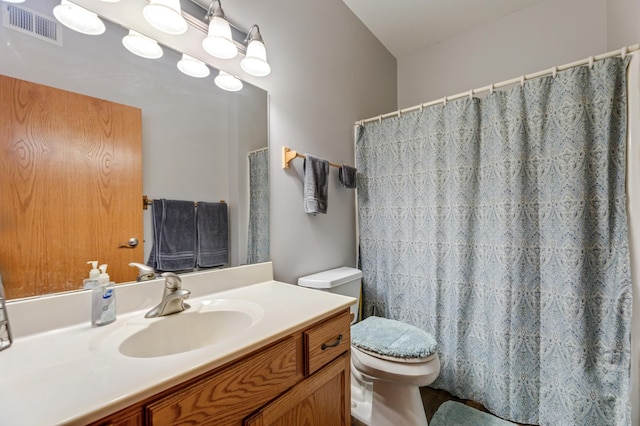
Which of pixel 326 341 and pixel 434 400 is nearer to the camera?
pixel 326 341

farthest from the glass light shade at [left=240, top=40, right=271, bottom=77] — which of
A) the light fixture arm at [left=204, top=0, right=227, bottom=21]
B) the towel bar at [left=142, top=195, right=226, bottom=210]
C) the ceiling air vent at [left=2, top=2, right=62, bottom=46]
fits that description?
the towel bar at [left=142, top=195, right=226, bottom=210]

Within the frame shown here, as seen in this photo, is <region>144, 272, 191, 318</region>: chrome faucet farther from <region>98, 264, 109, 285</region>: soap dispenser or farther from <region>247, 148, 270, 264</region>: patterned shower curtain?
<region>247, 148, 270, 264</region>: patterned shower curtain

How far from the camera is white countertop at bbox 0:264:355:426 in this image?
0.44 m

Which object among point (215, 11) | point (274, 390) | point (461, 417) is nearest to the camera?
point (274, 390)

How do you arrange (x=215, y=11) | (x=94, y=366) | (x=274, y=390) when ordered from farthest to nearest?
(x=215, y=11) < (x=274, y=390) < (x=94, y=366)

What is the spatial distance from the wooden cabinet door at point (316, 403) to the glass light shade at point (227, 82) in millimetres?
1227

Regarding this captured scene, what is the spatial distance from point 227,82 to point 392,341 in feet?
4.68

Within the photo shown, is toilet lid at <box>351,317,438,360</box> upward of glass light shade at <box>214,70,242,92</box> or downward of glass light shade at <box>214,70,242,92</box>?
downward

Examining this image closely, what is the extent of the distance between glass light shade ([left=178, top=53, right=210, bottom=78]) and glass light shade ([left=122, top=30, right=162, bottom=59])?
86mm

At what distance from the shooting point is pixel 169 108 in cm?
103

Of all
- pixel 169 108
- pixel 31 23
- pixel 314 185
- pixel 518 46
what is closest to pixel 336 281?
pixel 314 185

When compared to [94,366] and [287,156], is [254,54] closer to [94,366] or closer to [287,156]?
[287,156]

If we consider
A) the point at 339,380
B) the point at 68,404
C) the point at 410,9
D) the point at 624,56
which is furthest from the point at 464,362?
the point at 410,9

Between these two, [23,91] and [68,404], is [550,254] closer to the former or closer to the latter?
[68,404]
